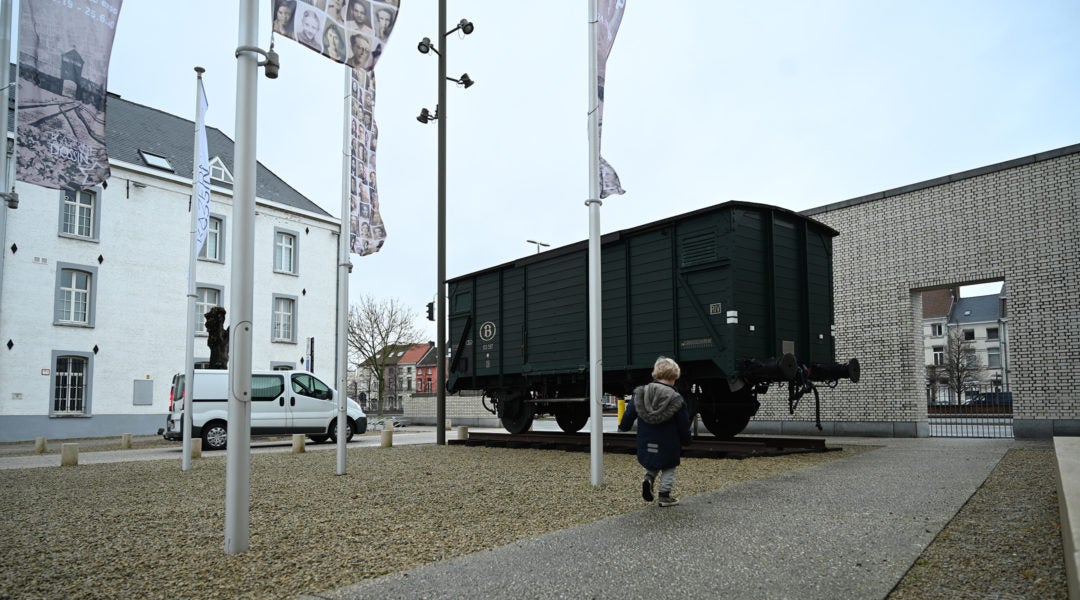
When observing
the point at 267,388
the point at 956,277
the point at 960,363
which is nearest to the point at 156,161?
the point at 267,388

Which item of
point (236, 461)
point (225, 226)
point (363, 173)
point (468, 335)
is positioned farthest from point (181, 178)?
point (236, 461)

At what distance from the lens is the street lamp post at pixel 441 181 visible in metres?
14.9

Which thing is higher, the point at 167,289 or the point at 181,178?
the point at 181,178

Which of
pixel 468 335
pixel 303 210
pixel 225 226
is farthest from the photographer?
pixel 303 210

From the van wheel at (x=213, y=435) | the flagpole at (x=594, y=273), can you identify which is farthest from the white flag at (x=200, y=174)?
the van wheel at (x=213, y=435)

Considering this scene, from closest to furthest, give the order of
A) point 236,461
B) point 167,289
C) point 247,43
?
point 236,461 < point 247,43 < point 167,289

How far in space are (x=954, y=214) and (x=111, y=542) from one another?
15.5m

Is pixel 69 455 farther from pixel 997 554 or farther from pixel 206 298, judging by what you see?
pixel 206 298

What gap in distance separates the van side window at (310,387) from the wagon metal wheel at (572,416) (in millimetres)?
6190

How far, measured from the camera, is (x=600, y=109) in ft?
26.4

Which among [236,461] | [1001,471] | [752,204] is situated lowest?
[1001,471]

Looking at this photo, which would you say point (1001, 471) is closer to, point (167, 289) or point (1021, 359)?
point (1021, 359)

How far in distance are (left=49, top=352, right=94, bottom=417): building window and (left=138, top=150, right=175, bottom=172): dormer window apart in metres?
7.33

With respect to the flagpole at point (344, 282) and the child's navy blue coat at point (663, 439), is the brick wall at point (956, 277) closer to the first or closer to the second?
the child's navy blue coat at point (663, 439)
